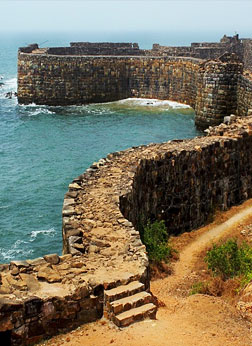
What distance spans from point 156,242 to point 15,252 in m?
5.97

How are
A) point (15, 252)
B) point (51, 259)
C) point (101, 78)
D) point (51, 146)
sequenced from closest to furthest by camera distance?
point (51, 259) < point (15, 252) < point (51, 146) < point (101, 78)

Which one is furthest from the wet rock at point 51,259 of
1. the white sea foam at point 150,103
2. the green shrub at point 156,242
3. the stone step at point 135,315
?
the white sea foam at point 150,103

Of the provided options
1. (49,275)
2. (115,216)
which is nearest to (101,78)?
(115,216)

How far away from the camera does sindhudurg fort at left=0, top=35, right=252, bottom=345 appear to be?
30.9 ft

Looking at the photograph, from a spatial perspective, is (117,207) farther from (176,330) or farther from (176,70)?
(176,70)

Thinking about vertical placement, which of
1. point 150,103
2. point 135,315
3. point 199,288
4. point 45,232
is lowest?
point 45,232

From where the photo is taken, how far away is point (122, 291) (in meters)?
9.78

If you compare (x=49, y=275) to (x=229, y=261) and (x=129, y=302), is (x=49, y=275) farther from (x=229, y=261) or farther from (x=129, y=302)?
(x=229, y=261)

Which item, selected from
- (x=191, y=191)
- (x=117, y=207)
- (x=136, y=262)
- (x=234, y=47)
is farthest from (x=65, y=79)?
(x=136, y=262)

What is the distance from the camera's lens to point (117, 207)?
13523 mm

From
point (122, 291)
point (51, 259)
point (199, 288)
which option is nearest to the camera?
point (122, 291)

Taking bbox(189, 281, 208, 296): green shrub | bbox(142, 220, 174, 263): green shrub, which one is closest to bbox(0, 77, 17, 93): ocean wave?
bbox(142, 220, 174, 263): green shrub

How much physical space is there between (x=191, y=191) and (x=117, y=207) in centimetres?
527

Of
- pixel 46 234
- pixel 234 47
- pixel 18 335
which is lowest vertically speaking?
pixel 46 234
